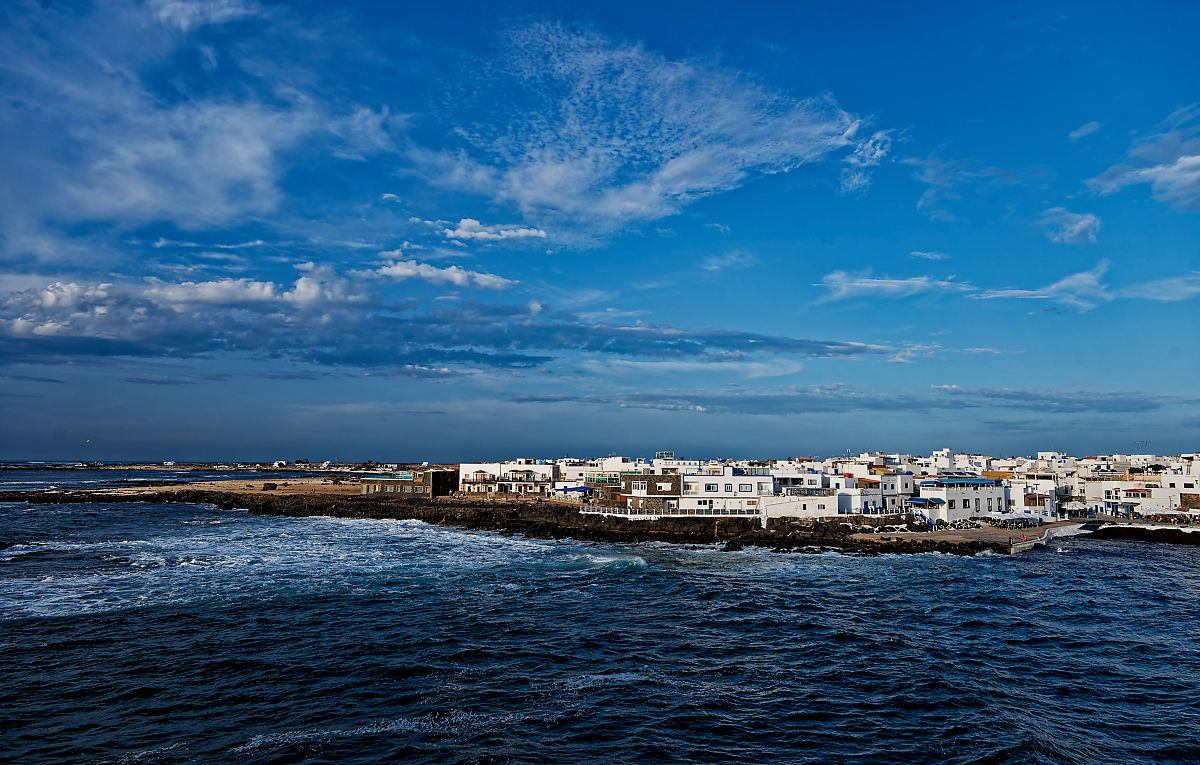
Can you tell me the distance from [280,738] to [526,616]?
46.9 ft

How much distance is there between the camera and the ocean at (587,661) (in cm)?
1830

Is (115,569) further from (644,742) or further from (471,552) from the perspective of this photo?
(644,742)

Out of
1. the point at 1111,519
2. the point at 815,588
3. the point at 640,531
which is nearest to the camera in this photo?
the point at 815,588

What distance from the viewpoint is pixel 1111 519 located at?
2852 inches


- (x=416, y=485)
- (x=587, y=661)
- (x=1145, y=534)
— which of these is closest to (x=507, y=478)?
(x=416, y=485)

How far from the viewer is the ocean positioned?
18.3 m

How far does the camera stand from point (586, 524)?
216ft

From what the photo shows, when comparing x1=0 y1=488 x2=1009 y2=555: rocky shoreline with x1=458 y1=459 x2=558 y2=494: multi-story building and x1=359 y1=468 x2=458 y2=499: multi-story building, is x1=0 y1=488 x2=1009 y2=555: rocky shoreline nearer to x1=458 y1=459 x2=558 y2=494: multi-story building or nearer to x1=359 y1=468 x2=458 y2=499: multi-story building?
x1=359 y1=468 x2=458 y2=499: multi-story building

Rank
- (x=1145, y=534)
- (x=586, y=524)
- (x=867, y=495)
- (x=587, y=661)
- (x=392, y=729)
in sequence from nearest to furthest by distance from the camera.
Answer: (x=392, y=729) → (x=587, y=661) → (x=1145, y=534) → (x=586, y=524) → (x=867, y=495)

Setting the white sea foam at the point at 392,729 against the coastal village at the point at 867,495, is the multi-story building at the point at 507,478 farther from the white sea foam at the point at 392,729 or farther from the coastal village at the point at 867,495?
the white sea foam at the point at 392,729

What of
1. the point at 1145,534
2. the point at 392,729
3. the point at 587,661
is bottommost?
the point at 1145,534

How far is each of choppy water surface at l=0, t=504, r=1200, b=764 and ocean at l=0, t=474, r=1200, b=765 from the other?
0.41 ft

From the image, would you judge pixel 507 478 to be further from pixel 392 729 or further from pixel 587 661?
pixel 392 729

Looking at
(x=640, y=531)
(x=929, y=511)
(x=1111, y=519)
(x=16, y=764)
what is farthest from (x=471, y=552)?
(x=1111, y=519)
